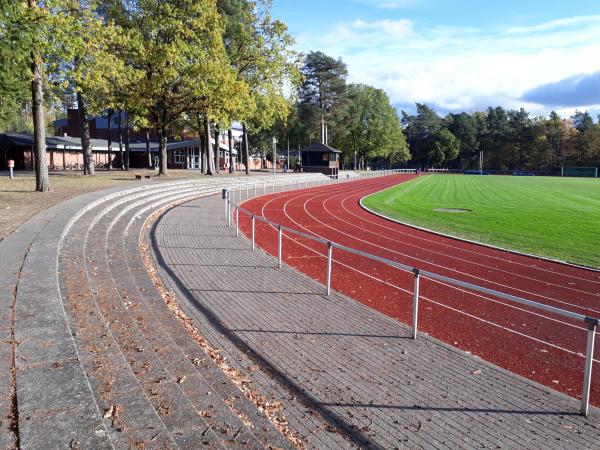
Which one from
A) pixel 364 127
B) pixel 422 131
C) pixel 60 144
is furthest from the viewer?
pixel 422 131

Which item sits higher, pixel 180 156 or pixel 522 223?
pixel 180 156

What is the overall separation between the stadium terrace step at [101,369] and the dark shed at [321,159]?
184ft

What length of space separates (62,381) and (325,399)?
2.65m

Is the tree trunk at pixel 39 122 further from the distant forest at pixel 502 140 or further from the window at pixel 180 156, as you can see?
the distant forest at pixel 502 140

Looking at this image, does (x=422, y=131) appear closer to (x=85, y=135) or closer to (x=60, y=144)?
(x=60, y=144)

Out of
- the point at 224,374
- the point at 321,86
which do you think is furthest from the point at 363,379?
the point at 321,86

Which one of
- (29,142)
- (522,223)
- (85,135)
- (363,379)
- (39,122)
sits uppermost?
(29,142)

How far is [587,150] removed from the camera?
4291 inches

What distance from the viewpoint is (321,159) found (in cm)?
6494

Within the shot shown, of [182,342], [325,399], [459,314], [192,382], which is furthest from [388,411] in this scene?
[459,314]

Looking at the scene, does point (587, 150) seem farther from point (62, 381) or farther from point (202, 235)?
point (62, 381)

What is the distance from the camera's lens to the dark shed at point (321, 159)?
64188 millimetres

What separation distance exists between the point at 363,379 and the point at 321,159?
60463 mm

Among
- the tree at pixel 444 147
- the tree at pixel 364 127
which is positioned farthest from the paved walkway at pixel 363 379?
the tree at pixel 444 147
